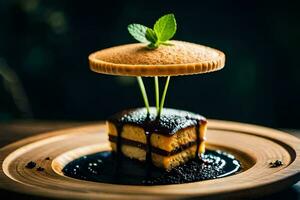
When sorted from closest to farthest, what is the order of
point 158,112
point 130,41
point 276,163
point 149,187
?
point 149,187 < point 276,163 < point 158,112 < point 130,41

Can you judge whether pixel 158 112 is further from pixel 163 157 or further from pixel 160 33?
pixel 160 33

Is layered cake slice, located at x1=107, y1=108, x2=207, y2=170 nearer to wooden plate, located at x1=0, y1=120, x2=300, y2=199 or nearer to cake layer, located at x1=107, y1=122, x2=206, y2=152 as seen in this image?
cake layer, located at x1=107, y1=122, x2=206, y2=152

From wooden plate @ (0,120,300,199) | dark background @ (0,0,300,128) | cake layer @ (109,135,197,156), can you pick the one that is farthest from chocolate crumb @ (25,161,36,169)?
dark background @ (0,0,300,128)

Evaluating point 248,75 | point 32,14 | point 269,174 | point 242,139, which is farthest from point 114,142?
point 32,14

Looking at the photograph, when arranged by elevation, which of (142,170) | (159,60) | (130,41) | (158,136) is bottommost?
(142,170)

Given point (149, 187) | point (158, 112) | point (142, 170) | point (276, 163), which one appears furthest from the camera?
point (158, 112)

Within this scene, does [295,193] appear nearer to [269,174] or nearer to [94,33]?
[269,174]

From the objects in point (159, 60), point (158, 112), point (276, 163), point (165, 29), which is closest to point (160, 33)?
point (165, 29)
